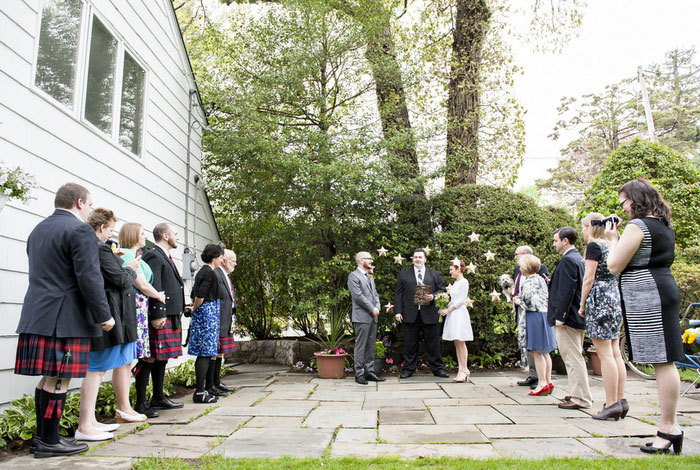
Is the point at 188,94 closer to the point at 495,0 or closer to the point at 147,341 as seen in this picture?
the point at 147,341

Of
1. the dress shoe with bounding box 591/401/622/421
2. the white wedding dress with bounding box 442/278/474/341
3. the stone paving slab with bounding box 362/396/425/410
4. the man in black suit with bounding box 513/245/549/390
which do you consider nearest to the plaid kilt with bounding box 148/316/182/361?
the stone paving slab with bounding box 362/396/425/410

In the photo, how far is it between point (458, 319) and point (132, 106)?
4.87 metres

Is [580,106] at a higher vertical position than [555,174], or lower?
higher

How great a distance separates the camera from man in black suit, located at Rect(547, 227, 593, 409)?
14.1 ft

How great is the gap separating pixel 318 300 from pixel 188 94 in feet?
12.5

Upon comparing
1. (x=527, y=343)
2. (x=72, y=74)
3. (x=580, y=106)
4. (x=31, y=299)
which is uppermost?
(x=580, y=106)

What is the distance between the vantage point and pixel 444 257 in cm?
742

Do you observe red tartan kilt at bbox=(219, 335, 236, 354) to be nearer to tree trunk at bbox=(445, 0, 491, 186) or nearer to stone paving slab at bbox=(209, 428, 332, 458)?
stone paving slab at bbox=(209, 428, 332, 458)

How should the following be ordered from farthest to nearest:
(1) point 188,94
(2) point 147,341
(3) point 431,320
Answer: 1. (1) point 188,94
2. (3) point 431,320
3. (2) point 147,341

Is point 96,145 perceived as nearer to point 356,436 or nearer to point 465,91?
point 356,436

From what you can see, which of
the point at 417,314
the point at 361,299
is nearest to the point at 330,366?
the point at 361,299

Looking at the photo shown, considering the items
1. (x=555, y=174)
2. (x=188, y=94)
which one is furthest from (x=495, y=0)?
(x=555, y=174)

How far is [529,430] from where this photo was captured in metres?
3.51

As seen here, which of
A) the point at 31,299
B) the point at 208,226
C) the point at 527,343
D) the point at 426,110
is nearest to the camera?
the point at 31,299
